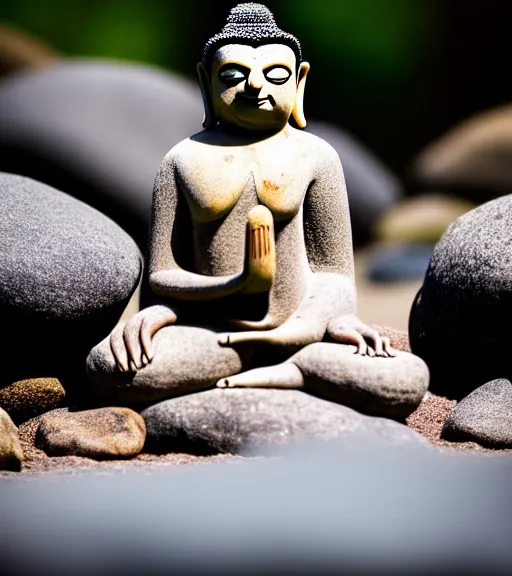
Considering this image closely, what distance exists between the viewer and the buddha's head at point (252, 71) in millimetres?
4520

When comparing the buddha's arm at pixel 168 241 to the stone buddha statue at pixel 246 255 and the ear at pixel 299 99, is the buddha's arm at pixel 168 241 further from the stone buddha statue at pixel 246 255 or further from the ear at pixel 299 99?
the ear at pixel 299 99

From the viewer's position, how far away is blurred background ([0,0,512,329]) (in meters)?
9.89

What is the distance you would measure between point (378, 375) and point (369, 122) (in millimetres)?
9923

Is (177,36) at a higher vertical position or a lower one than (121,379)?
higher

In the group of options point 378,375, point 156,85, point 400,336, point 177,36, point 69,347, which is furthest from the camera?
point 177,36

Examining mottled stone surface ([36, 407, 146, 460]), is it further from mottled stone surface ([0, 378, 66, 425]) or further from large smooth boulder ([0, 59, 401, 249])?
large smooth boulder ([0, 59, 401, 249])

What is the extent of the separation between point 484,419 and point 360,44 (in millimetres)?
9573

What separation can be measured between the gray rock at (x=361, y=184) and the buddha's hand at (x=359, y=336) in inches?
269

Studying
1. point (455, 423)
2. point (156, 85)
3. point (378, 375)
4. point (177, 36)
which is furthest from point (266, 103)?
point (177, 36)

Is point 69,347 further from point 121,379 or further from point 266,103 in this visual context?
point 266,103

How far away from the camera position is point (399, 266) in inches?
383

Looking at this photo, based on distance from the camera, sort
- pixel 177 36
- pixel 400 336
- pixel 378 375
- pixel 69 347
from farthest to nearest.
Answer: pixel 177 36 → pixel 400 336 → pixel 69 347 → pixel 378 375

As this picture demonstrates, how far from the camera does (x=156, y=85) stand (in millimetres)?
10008

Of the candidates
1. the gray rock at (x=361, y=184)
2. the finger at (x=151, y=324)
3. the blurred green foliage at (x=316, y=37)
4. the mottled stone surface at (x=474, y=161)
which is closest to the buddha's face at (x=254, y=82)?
the finger at (x=151, y=324)
